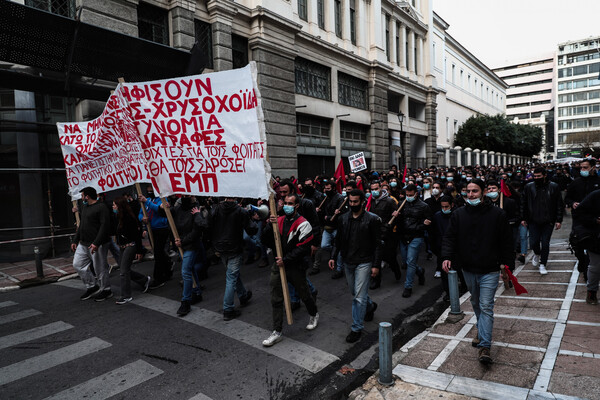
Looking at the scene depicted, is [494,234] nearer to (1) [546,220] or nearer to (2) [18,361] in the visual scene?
(1) [546,220]

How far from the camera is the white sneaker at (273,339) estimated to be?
15.6 ft

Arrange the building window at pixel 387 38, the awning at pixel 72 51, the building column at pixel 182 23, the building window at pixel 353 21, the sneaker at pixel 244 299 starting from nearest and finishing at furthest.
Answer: the sneaker at pixel 244 299 < the awning at pixel 72 51 < the building column at pixel 182 23 < the building window at pixel 353 21 < the building window at pixel 387 38

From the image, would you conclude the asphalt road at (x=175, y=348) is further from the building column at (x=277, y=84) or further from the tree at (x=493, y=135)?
the tree at (x=493, y=135)

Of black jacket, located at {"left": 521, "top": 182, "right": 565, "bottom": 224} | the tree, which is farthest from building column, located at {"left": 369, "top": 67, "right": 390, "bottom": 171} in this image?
the tree

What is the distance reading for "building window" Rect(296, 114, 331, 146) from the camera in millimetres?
19859

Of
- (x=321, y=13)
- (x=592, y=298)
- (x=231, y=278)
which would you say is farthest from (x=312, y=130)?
(x=592, y=298)

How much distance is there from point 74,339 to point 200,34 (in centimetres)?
1313

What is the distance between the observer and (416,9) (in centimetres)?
3291

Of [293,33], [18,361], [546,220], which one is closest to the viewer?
[18,361]

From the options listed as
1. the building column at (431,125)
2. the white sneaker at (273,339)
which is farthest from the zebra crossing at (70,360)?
the building column at (431,125)

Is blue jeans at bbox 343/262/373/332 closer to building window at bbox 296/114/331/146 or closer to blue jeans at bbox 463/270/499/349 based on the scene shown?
blue jeans at bbox 463/270/499/349

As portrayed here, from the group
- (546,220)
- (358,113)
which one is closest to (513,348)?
(546,220)

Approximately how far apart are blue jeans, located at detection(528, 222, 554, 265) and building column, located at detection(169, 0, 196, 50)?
41.0 feet

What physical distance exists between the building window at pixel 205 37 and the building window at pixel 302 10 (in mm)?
6315
